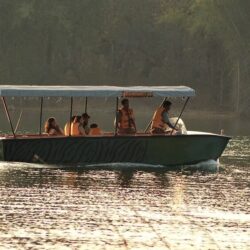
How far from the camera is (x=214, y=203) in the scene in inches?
923

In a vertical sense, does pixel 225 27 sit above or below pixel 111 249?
above

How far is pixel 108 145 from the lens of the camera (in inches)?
1172

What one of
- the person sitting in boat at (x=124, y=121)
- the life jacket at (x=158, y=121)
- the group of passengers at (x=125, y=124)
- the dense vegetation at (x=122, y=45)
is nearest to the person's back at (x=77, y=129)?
the group of passengers at (x=125, y=124)

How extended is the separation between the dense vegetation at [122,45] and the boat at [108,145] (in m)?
40.6

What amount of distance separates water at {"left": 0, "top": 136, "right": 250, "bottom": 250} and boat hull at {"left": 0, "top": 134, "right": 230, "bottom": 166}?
28 centimetres

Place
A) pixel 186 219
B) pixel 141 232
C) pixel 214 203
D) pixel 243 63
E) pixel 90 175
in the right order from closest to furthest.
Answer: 1. pixel 141 232
2. pixel 186 219
3. pixel 214 203
4. pixel 90 175
5. pixel 243 63

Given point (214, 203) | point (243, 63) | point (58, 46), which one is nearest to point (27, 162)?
point (214, 203)

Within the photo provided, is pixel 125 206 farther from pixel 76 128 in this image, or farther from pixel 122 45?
pixel 122 45

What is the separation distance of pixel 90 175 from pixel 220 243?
10.2 m

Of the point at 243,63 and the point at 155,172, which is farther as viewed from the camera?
the point at 243,63

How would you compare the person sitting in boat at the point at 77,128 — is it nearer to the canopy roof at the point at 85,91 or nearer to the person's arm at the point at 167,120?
the canopy roof at the point at 85,91

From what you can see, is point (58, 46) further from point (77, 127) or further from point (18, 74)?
point (77, 127)

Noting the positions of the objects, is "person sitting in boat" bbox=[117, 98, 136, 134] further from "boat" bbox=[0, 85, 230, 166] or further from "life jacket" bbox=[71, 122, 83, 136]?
"life jacket" bbox=[71, 122, 83, 136]

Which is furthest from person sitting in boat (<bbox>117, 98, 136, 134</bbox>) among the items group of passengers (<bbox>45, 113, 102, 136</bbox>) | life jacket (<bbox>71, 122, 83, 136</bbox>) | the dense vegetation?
the dense vegetation
